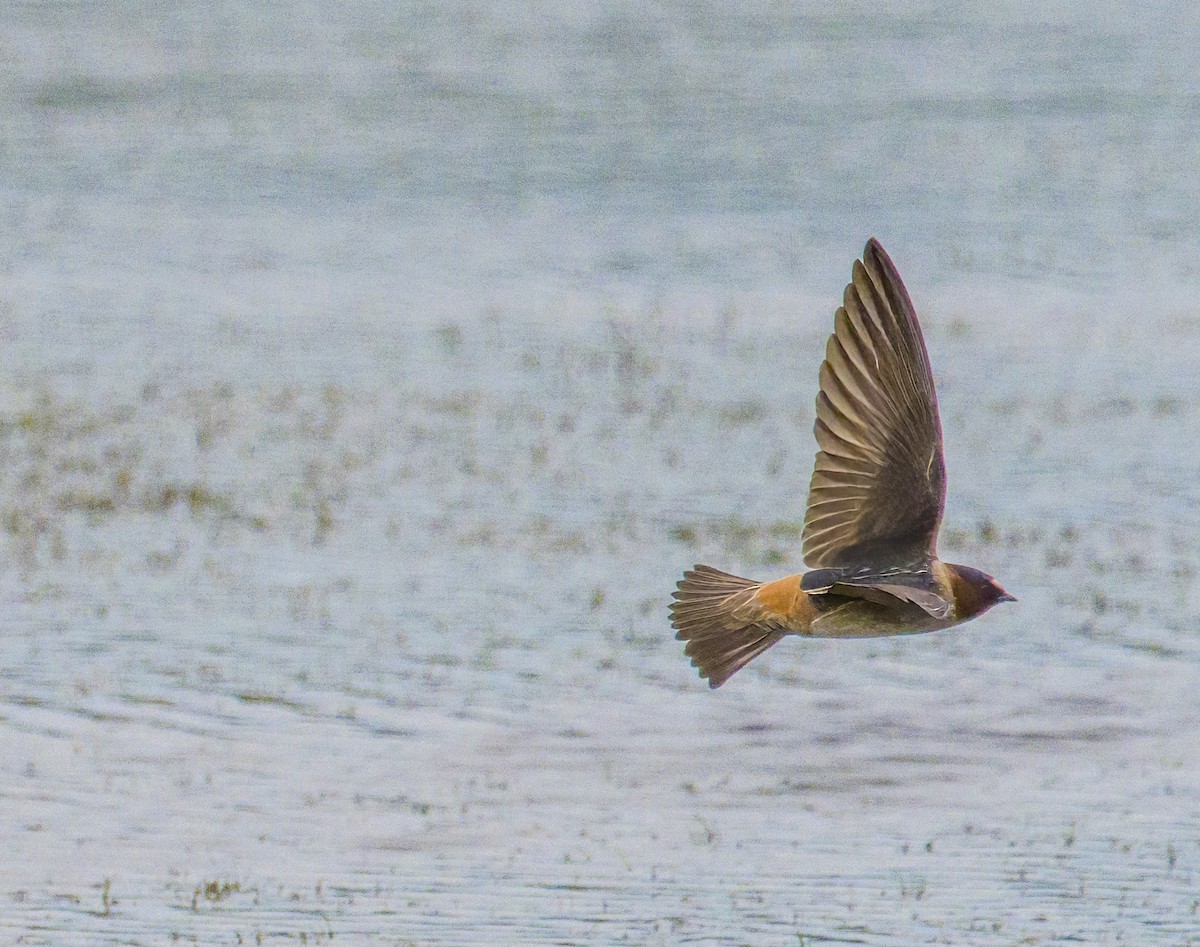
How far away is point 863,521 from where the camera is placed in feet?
18.7

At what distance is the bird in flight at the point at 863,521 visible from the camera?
17.9ft

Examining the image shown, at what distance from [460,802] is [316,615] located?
230cm

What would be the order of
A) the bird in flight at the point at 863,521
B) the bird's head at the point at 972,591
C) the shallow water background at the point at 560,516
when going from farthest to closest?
the shallow water background at the point at 560,516 → the bird's head at the point at 972,591 → the bird in flight at the point at 863,521

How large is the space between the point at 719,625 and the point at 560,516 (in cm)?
599

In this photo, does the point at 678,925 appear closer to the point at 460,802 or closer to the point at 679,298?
the point at 460,802

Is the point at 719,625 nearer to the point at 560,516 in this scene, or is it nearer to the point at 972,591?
the point at 972,591

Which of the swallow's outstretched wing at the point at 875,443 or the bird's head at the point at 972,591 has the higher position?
the swallow's outstretched wing at the point at 875,443

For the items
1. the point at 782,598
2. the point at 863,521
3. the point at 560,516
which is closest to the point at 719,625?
the point at 782,598

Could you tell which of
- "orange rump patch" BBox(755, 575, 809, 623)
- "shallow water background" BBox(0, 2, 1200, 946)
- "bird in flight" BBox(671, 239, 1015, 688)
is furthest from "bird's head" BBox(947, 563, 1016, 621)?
"shallow water background" BBox(0, 2, 1200, 946)

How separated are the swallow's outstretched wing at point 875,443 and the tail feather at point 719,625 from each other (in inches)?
8.7

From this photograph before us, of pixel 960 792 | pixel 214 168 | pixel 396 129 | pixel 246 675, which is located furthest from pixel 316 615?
pixel 396 129

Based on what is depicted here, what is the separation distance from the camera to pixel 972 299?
55.1 ft

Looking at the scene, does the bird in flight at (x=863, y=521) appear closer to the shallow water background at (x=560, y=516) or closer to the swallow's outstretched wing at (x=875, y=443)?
the swallow's outstretched wing at (x=875, y=443)

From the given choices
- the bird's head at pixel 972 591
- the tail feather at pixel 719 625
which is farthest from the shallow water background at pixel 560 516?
the bird's head at pixel 972 591
